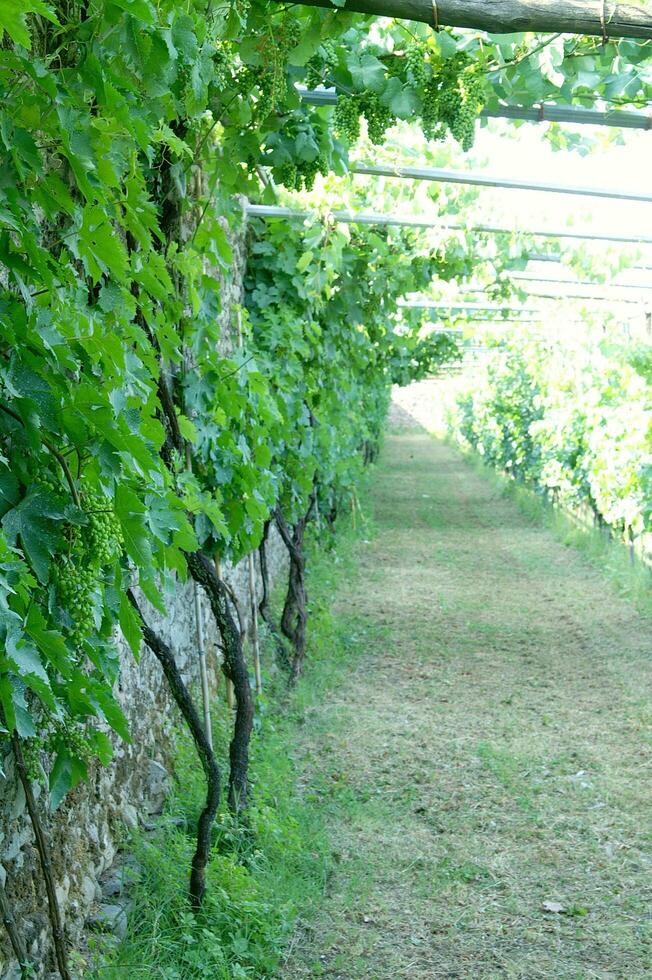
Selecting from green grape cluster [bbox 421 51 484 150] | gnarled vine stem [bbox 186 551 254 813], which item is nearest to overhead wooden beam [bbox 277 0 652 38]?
green grape cluster [bbox 421 51 484 150]

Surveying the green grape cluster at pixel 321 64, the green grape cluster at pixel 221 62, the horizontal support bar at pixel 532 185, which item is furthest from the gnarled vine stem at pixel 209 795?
the horizontal support bar at pixel 532 185

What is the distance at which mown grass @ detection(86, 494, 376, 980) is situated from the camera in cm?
336

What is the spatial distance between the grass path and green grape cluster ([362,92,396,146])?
2.92 meters

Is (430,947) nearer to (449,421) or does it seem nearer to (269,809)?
(269,809)

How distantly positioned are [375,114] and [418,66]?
0.26 m

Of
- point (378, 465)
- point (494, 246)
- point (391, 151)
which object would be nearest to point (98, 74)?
point (391, 151)

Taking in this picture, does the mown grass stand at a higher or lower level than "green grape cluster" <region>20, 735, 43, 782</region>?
lower

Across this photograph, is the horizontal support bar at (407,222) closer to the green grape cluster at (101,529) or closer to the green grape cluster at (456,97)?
the green grape cluster at (456,97)

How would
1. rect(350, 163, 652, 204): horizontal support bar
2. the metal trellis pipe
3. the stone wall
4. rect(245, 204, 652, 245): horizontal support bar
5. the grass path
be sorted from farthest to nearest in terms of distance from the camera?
1. rect(245, 204, 652, 245): horizontal support bar
2. rect(350, 163, 652, 204): horizontal support bar
3. the metal trellis pipe
4. the grass path
5. the stone wall

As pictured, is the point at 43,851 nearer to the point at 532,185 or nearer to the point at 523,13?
the point at 523,13

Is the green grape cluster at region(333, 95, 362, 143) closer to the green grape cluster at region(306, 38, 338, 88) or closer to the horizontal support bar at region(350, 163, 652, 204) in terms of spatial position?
the green grape cluster at region(306, 38, 338, 88)

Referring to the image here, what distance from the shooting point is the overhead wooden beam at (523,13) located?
239cm

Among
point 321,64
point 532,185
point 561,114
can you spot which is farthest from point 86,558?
point 532,185

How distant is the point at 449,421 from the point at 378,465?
35.6 feet
